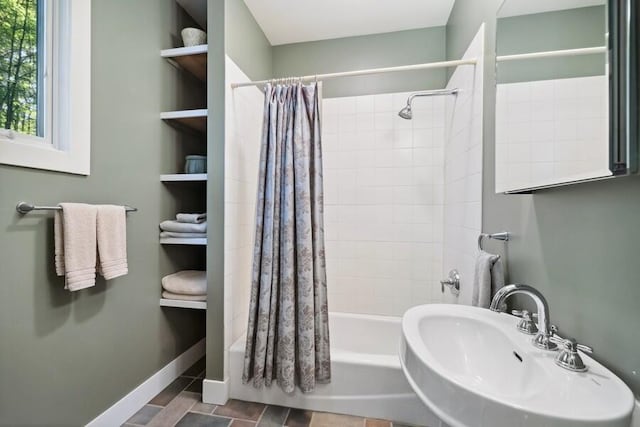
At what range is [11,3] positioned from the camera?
1089 millimetres

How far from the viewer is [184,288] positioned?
1753mm

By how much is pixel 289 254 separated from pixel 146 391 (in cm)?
117

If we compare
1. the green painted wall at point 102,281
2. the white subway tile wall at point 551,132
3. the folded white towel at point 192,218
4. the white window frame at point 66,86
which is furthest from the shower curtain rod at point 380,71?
the folded white towel at point 192,218

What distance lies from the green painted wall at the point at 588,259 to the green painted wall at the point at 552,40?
0.33 metres

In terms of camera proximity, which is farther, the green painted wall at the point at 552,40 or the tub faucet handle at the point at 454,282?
the tub faucet handle at the point at 454,282

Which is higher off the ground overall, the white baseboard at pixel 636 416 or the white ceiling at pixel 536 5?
the white ceiling at pixel 536 5

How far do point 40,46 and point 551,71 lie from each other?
195 centimetres

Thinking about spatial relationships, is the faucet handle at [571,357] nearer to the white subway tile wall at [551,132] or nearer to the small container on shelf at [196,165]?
the white subway tile wall at [551,132]

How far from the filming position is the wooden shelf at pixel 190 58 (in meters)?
1.73

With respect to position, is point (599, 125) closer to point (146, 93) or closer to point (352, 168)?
Answer: point (352, 168)

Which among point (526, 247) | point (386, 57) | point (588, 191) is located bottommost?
point (526, 247)

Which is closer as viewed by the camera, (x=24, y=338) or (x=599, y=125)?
(x=599, y=125)

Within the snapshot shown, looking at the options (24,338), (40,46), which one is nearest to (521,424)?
(24,338)

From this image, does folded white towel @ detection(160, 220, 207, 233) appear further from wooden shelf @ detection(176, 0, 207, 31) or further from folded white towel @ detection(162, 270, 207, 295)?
wooden shelf @ detection(176, 0, 207, 31)
